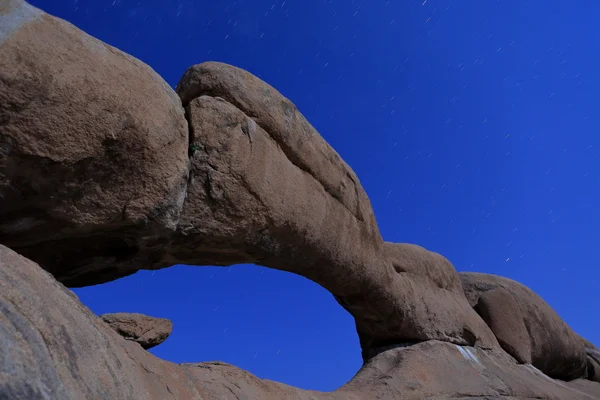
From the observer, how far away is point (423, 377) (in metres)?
5.01

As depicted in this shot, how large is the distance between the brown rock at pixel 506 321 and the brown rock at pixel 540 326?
0.13 m

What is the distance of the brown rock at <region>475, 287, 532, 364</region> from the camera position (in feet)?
21.9

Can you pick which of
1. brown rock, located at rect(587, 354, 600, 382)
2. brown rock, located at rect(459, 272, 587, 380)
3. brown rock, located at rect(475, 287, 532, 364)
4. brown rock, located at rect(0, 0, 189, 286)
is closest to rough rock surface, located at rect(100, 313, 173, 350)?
brown rock, located at rect(0, 0, 189, 286)

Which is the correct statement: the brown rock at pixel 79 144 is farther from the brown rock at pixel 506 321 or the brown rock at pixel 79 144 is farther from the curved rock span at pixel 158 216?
the brown rock at pixel 506 321

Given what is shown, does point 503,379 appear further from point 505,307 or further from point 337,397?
point 337,397

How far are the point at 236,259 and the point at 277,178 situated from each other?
25.6 inches

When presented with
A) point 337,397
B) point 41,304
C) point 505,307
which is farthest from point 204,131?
point 505,307

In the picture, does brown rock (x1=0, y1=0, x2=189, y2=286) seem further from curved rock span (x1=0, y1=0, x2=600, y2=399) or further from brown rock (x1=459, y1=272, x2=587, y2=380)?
brown rock (x1=459, y1=272, x2=587, y2=380)

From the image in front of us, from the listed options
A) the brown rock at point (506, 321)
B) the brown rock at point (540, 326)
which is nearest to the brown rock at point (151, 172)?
the brown rock at point (506, 321)

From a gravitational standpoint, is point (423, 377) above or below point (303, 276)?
below

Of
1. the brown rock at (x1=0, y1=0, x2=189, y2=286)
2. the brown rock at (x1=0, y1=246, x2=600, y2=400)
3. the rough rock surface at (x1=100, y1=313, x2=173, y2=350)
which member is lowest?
the brown rock at (x1=0, y1=246, x2=600, y2=400)

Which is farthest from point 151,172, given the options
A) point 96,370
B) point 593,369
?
point 593,369

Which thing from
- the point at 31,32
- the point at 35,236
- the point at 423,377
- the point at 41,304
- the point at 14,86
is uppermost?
the point at 31,32

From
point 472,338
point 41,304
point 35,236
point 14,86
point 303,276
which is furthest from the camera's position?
point 472,338
